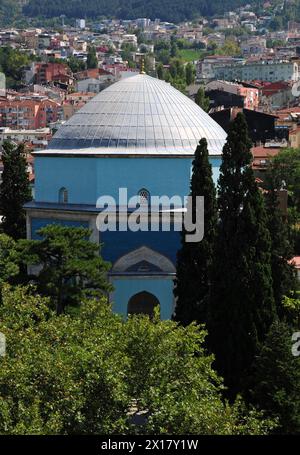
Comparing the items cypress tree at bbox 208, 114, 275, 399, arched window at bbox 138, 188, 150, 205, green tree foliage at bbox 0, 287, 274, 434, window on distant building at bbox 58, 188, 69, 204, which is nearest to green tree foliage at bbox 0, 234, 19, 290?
window on distant building at bbox 58, 188, 69, 204

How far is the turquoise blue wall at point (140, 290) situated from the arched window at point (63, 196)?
269 cm

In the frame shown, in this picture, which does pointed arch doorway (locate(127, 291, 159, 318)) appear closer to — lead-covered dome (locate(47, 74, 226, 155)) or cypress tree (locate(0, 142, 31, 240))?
lead-covered dome (locate(47, 74, 226, 155))

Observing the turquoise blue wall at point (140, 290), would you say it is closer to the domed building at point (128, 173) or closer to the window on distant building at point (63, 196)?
the domed building at point (128, 173)

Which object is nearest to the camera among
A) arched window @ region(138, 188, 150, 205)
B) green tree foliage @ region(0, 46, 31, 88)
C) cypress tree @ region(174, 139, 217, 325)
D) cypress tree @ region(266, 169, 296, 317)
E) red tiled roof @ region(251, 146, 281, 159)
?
cypress tree @ region(174, 139, 217, 325)

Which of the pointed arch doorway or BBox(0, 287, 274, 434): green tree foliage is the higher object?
the pointed arch doorway

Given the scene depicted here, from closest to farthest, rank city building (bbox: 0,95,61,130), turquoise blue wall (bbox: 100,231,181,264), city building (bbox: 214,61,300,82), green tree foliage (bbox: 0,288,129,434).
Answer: green tree foliage (bbox: 0,288,129,434), turquoise blue wall (bbox: 100,231,181,264), city building (bbox: 0,95,61,130), city building (bbox: 214,61,300,82)

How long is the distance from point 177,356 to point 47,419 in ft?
8.18

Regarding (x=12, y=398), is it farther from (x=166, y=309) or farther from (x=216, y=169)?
(x=216, y=169)

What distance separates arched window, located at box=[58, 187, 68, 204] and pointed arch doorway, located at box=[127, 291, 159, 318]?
2.92 m

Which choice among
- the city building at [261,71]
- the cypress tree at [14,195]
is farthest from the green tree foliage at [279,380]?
the city building at [261,71]

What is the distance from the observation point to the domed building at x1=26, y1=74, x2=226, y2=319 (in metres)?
30.4

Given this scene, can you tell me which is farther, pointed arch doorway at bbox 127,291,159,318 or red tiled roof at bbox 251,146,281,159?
red tiled roof at bbox 251,146,281,159

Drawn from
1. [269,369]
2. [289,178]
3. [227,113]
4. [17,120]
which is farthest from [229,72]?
[269,369]

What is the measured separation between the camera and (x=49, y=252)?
27406 mm
